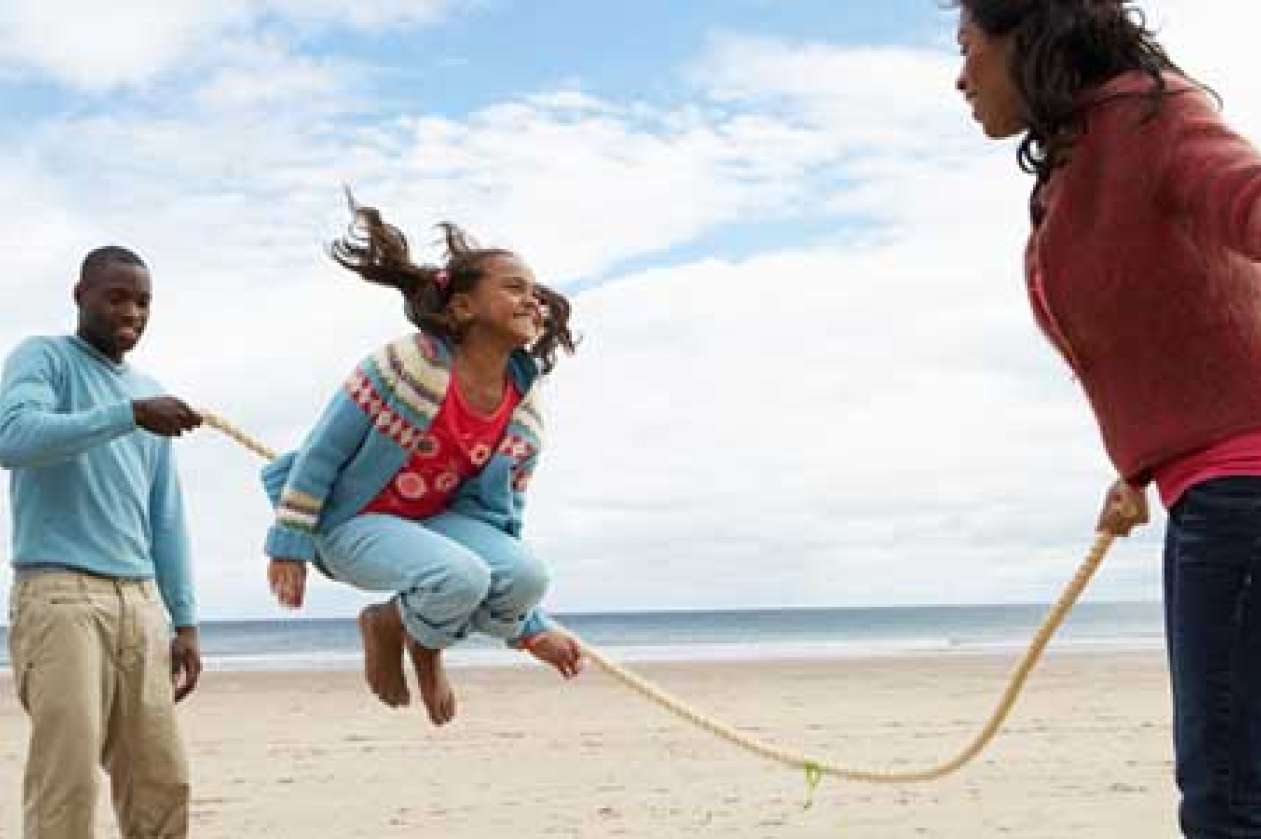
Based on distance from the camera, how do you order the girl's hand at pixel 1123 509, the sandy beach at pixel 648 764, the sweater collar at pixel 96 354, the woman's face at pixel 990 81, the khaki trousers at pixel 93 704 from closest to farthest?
the woman's face at pixel 990 81
the girl's hand at pixel 1123 509
the khaki trousers at pixel 93 704
the sweater collar at pixel 96 354
the sandy beach at pixel 648 764

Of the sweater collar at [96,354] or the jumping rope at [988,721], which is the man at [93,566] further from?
the jumping rope at [988,721]

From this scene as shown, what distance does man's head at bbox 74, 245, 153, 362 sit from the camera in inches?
208

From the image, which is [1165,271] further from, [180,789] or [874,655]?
[874,655]

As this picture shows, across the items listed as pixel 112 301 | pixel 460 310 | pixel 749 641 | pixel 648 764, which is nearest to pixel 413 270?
pixel 460 310

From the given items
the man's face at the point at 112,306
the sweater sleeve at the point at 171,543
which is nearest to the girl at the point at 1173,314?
the man's face at the point at 112,306

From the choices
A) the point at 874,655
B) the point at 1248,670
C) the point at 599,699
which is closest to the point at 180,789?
the point at 1248,670

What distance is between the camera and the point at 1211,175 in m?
2.83

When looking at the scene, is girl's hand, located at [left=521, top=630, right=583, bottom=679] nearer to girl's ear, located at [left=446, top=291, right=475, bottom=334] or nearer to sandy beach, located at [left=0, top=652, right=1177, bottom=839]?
girl's ear, located at [left=446, top=291, right=475, bottom=334]

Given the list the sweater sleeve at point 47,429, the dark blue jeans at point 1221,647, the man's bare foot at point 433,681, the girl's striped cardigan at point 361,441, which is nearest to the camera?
the dark blue jeans at point 1221,647

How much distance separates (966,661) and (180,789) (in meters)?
22.9

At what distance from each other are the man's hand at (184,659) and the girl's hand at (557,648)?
1462 mm

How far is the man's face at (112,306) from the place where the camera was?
208 inches

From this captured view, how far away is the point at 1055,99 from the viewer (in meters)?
3.05

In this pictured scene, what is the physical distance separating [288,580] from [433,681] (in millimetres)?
572
